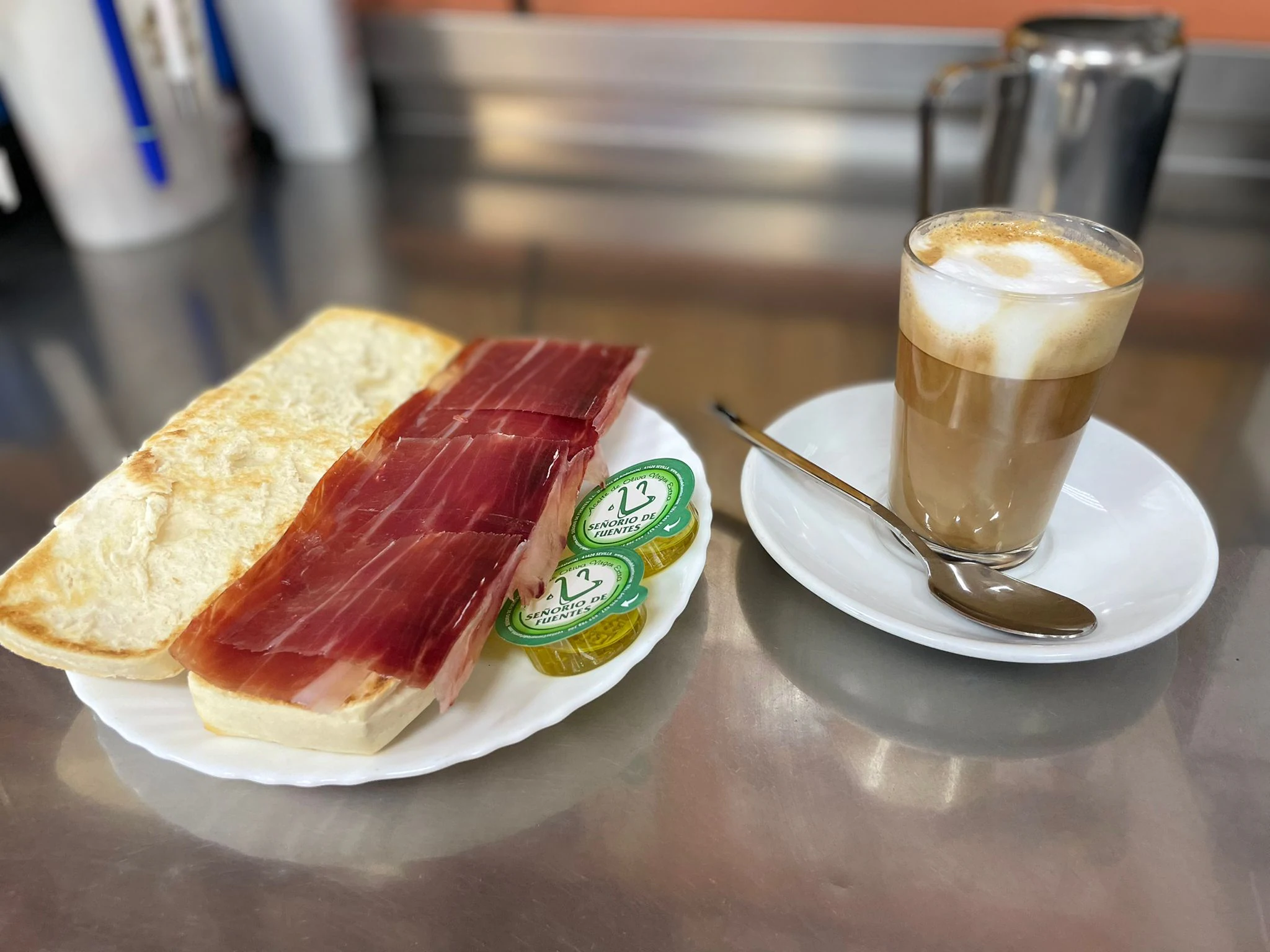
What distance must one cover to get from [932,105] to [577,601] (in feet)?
3.02

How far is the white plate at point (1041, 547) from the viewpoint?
67 cm

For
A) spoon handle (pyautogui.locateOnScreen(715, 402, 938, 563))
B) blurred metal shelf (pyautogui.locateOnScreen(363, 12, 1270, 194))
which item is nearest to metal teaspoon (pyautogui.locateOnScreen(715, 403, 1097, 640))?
spoon handle (pyautogui.locateOnScreen(715, 402, 938, 563))

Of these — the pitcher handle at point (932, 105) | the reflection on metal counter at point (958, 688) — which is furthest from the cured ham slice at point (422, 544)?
the pitcher handle at point (932, 105)

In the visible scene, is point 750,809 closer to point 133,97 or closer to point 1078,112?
point 1078,112

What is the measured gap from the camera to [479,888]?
0.59 metres

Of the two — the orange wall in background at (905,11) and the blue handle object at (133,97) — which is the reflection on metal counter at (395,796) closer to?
the blue handle object at (133,97)

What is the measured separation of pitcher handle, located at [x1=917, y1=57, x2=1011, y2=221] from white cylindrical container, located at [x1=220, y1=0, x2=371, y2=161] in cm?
99

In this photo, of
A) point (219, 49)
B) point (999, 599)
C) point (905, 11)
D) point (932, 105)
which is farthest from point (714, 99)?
point (999, 599)

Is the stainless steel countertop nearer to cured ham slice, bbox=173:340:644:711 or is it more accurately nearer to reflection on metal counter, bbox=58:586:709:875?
reflection on metal counter, bbox=58:586:709:875

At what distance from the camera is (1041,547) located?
0.78 m

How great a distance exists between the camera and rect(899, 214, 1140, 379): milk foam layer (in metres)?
0.64

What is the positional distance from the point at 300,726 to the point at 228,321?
2.92ft

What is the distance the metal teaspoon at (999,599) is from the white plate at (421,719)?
0.19 meters

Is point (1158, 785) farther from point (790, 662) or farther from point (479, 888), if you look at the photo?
point (479, 888)
